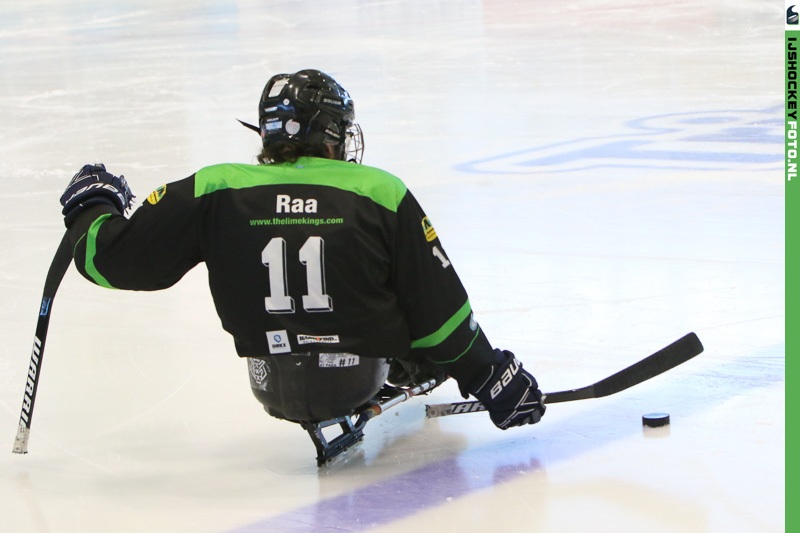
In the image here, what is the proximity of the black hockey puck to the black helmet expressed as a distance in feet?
3.09

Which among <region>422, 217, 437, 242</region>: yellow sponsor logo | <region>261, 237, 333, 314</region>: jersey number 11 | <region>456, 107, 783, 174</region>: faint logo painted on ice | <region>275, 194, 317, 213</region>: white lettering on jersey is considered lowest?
<region>456, 107, 783, 174</region>: faint logo painted on ice

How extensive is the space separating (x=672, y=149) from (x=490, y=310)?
2425mm

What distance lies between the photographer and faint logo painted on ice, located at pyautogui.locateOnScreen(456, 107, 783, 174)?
5461 mm

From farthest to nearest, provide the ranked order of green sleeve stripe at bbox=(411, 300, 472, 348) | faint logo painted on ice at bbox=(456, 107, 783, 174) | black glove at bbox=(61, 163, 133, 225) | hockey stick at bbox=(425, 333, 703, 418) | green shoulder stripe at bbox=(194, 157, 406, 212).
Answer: faint logo painted on ice at bbox=(456, 107, 783, 174) → hockey stick at bbox=(425, 333, 703, 418) → black glove at bbox=(61, 163, 133, 225) → green sleeve stripe at bbox=(411, 300, 472, 348) → green shoulder stripe at bbox=(194, 157, 406, 212)

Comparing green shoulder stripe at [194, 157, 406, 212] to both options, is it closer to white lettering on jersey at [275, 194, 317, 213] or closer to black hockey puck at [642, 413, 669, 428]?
white lettering on jersey at [275, 194, 317, 213]

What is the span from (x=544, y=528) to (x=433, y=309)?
51 cm

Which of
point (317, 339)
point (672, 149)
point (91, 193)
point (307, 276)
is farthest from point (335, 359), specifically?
point (672, 149)

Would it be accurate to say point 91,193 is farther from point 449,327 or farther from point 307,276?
point 449,327

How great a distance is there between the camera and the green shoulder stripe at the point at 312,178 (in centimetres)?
245

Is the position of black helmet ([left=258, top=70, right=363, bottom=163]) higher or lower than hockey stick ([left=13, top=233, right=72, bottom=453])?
higher

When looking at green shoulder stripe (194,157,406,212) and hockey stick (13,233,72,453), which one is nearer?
green shoulder stripe (194,157,406,212)

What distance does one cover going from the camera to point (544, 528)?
2.31 metres

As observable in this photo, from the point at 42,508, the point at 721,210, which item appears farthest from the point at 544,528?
the point at 721,210

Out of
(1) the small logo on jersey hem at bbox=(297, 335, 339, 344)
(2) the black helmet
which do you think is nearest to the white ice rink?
(1) the small logo on jersey hem at bbox=(297, 335, 339, 344)
